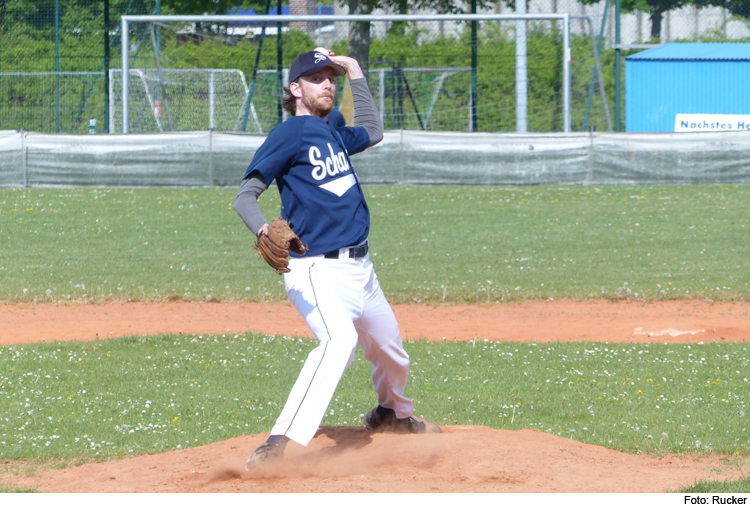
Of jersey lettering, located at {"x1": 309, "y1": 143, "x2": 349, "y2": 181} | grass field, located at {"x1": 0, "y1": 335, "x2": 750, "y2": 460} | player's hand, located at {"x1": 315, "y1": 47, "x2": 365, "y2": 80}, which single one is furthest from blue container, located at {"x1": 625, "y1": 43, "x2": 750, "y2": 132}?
jersey lettering, located at {"x1": 309, "y1": 143, "x2": 349, "y2": 181}

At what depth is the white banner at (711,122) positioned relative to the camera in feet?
72.5

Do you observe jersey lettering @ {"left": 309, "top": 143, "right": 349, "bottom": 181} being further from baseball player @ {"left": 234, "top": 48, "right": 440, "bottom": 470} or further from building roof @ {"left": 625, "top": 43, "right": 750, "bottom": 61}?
building roof @ {"left": 625, "top": 43, "right": 750, "bottom": 61}

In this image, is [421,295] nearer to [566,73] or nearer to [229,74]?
[566,73]

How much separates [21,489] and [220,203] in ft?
44.2

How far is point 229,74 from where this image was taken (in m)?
24.9

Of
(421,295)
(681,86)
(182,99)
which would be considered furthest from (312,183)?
(681,86)

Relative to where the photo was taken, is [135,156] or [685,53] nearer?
[135,156]

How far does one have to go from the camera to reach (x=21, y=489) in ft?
14.4

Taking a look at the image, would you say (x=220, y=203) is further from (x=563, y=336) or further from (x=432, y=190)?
(x=563, y=336)

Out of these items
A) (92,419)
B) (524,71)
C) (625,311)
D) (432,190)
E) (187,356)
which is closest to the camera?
(92,419)

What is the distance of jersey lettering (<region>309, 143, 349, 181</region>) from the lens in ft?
14.7

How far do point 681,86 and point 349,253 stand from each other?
68.3 feet

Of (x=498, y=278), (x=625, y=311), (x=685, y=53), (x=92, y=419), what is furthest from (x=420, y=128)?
(x=92, y=419)

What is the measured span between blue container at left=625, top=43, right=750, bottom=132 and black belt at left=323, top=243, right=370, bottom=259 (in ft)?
66.8
